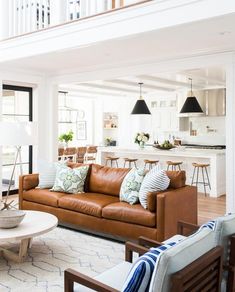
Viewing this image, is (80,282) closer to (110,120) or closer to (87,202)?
(87,202)

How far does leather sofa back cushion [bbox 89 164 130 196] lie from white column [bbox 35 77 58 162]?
2.46m

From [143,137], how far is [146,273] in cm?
700

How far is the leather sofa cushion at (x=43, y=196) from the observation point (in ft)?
15.0

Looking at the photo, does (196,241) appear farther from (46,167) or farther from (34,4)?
(34,4)

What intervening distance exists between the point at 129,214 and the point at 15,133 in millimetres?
1579

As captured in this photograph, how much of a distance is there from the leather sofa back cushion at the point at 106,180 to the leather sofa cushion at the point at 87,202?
0.40 ft

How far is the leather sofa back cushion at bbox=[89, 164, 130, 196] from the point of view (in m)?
4.59

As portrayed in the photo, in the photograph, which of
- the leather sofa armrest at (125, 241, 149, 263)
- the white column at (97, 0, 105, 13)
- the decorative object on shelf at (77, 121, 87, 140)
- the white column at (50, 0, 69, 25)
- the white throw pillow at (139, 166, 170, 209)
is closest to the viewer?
the leather sofa armrest at (125, 241, 149, 263)

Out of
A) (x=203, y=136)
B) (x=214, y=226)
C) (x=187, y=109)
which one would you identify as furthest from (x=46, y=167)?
(x=203, y=136)

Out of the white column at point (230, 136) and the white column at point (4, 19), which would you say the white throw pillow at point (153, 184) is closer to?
the white column at point (230, 136)

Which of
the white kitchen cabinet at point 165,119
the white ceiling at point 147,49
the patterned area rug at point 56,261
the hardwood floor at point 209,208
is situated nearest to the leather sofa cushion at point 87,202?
the patterned area rug at point 56,261

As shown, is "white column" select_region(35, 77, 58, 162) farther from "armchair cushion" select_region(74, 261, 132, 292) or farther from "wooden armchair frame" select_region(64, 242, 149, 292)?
"wooden armchair frame" select_region(64, 242, 149, 292)

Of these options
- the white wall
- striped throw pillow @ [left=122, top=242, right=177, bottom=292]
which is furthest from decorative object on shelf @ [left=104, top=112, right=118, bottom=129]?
striped throw pillow @ [left=122, top=242, right=177, bottom=292]

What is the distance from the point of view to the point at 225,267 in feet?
7.10
